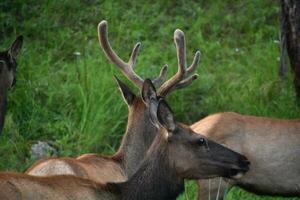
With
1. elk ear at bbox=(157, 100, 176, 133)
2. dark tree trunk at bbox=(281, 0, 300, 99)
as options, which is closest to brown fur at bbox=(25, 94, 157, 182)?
elk ear at bbox=(157, 100, 176, 133)

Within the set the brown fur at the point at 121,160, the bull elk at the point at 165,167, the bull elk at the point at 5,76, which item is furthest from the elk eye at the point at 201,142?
the bull elk at the point at 5,76

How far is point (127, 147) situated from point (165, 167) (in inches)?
56.6

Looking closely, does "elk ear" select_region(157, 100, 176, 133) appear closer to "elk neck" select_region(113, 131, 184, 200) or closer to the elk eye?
"elk neck" select_region(113, 131, 184, 200)

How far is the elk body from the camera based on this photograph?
34.4ft

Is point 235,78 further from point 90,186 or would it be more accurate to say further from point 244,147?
point 90,186

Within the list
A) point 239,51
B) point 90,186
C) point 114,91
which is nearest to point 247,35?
point 239,51

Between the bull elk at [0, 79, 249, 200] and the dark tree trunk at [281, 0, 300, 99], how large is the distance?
3.94 meters

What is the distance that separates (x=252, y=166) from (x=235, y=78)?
11.4 ft

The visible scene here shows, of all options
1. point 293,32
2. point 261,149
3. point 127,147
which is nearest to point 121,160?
point 127,147

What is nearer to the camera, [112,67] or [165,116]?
[165,116]

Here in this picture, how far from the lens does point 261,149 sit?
34.8ft

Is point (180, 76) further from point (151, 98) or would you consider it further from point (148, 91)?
point (151, 98)

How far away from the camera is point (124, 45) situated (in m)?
14.5

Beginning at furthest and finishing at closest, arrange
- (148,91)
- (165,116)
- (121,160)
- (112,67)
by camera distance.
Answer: (112,67) < (121,160) < (148,91) < (165,116)
